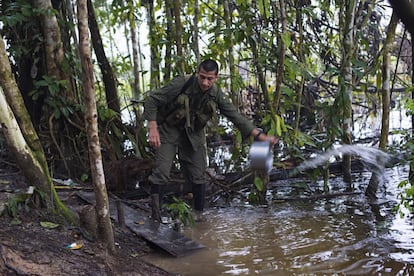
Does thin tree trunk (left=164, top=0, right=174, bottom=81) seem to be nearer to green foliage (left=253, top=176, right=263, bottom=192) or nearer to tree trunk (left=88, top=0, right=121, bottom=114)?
tree trunk (left=88, top=0, right=121, bottom=114)

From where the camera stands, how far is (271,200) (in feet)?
21.0

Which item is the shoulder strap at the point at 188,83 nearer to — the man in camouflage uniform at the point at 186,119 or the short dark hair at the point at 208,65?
the man in camouflage uniform at the point at 186,119

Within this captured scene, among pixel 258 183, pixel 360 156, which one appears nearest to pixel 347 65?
pixel 258 183

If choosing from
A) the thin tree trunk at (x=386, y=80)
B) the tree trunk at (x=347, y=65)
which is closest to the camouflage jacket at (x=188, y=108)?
the tree trunk at (x=347, y=65)

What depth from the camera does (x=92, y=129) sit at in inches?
132

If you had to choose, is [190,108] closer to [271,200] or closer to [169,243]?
[169,243]

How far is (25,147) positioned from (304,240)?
2569mm

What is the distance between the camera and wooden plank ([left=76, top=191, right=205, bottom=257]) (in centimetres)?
418

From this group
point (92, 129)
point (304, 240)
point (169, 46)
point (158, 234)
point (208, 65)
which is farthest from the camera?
point (169, 46)

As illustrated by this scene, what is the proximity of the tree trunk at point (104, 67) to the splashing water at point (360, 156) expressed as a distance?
9.61 ft

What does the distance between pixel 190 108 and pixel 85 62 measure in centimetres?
196

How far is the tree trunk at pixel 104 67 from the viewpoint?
7646 mm

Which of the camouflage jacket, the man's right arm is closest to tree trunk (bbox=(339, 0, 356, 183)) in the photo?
the camouflage jacket

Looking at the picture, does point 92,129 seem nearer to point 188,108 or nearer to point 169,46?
point 188,108
